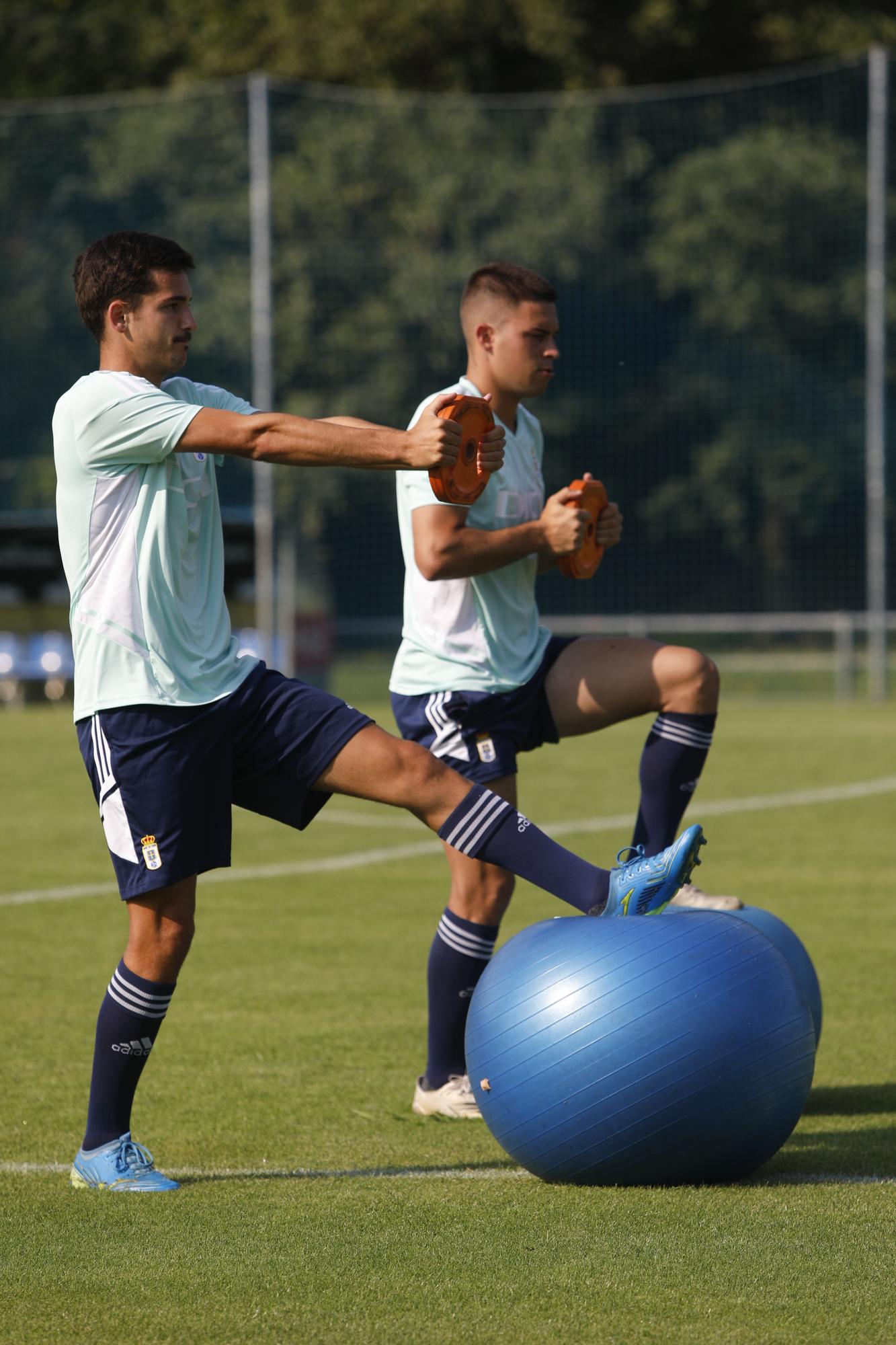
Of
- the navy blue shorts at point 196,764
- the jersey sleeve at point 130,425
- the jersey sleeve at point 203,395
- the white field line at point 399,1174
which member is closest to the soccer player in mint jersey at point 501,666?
the white field line at point 399,1174

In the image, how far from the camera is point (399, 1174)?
14.3 ft

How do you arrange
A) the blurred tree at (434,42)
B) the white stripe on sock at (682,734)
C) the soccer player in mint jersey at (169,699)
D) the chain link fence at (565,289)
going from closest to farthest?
the soccer player in mint jersey at (169,699)
the white stripe on sock at (682,734)
the chain link fence at (565,289)
the blurred tree at (434,42)

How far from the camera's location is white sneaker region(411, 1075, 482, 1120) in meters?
4.98

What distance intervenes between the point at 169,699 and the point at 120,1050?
81 cm

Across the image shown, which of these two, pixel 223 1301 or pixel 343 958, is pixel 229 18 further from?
pixel 223 1301

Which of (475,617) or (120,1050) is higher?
(475,617)

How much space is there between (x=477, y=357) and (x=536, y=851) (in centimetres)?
171

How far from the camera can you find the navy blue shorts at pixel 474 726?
515cm

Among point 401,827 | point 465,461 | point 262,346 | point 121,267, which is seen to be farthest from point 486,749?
point 262,346

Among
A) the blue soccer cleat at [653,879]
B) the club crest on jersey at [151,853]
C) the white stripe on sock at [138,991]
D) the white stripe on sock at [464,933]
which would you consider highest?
the club crest on jersey at [151,853]

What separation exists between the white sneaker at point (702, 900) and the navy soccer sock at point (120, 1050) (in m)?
1.62

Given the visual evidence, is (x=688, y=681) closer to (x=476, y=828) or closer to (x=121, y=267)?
(x=476, y=828)

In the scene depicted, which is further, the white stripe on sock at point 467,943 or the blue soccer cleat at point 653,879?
the white stripe on sock at point 467,943

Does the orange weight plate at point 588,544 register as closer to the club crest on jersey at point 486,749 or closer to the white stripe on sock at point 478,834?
the club crest on jersey at point 486,749
